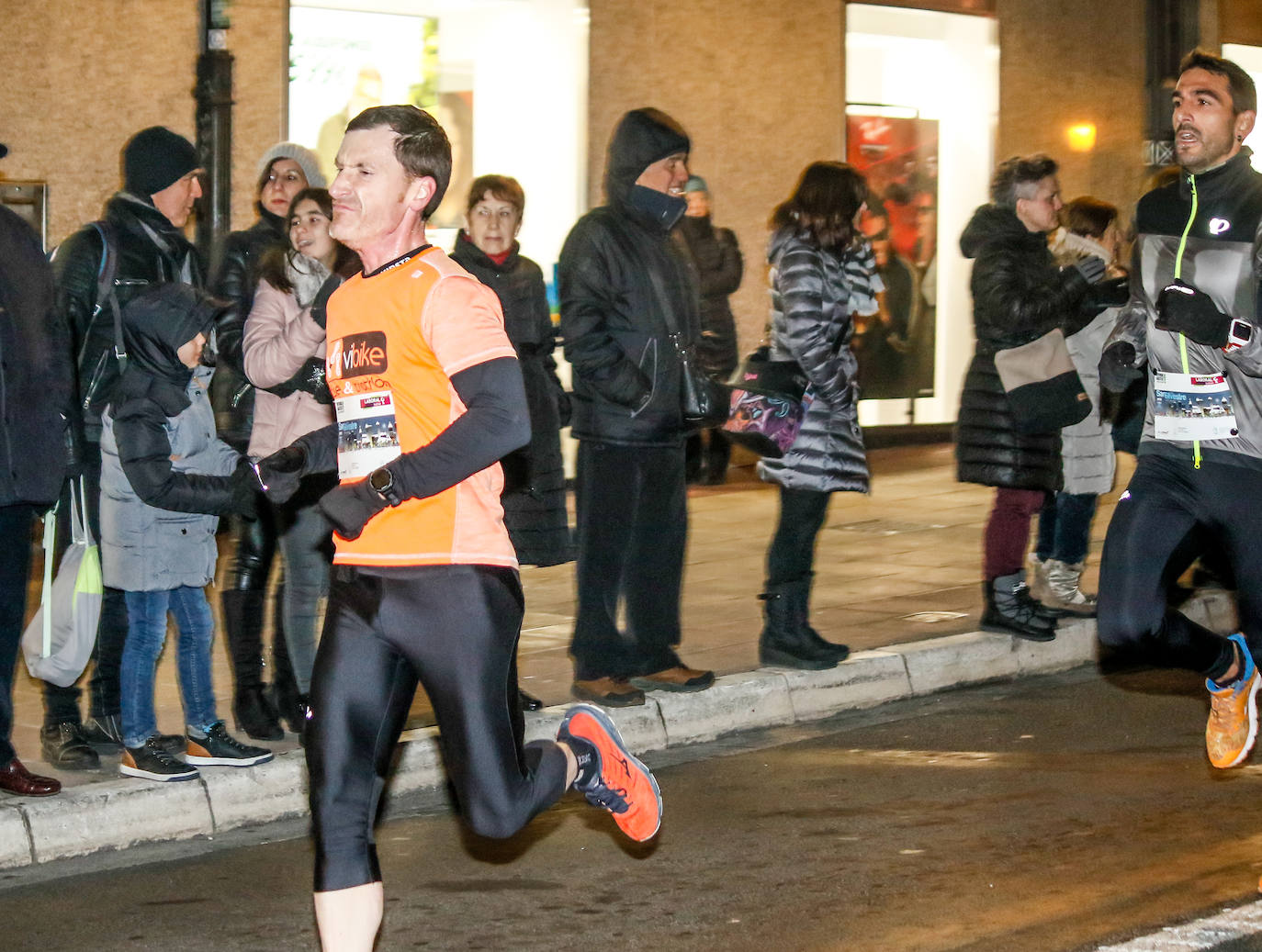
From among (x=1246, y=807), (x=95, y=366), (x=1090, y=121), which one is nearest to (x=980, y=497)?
(x=1090, y=121)

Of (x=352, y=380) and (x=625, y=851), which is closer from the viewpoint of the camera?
(x=352, y=380)

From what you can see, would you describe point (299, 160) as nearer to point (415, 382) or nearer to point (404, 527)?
point (415, 382)

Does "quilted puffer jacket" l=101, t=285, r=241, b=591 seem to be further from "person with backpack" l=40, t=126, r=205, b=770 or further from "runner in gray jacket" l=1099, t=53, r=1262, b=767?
"runner in gray jacket" l=1099, t=53, r=1262, b=767

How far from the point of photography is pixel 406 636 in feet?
13.5

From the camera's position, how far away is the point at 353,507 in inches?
160

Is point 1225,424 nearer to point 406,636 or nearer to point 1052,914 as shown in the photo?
point 1052,914

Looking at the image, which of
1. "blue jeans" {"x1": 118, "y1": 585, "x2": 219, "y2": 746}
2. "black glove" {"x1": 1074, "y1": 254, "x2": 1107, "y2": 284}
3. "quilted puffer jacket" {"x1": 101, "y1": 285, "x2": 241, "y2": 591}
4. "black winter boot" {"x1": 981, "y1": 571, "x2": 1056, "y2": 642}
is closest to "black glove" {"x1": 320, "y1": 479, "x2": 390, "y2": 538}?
"quilted puffer jacket" {"x1": 101, "y1": 285, "x2": 241, "y2": 591}

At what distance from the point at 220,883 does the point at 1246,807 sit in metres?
3.19

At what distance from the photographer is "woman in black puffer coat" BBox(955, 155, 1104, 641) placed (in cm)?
832

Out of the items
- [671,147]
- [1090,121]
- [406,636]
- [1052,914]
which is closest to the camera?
[406,636]

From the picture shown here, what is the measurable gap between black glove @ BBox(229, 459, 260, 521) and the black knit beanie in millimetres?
1006

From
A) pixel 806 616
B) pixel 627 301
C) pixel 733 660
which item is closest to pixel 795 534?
pixel 806 616

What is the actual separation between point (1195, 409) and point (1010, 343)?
2.79 m

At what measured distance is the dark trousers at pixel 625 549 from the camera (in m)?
7.38
